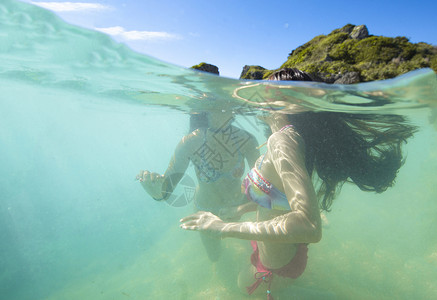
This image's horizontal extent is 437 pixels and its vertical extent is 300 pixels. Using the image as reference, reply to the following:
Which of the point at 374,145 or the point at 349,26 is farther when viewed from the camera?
the point at 349,26

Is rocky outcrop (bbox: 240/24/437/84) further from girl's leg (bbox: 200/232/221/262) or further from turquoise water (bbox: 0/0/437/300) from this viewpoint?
girl's leg (bbox: 200/232/221/262)

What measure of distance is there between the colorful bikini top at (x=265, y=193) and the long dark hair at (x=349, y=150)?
610 mm

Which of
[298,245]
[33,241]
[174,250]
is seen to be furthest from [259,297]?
[33,241]

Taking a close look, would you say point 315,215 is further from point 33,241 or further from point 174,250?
point 33,241

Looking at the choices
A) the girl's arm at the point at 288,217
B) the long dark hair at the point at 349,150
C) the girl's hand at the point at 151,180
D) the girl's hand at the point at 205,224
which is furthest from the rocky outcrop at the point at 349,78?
the girl's hand at the point at 151,180

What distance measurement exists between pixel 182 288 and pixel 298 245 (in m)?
4.43

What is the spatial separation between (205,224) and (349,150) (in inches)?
96.8

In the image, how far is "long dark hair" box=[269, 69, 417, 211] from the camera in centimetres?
295

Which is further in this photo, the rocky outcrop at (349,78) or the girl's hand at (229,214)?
the rocky outcrop at (349,78)

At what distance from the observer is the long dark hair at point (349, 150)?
116 inches

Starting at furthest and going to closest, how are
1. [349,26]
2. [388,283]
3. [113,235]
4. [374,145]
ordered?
[113,235], [388,283], [349,26], [374,145]

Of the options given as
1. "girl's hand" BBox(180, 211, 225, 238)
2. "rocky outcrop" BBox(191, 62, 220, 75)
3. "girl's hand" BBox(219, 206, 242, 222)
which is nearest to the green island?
"rocky outcrop" BBox(191, 62, 220, 75)

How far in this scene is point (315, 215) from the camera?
192cm

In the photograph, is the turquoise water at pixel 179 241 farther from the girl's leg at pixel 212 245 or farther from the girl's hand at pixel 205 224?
the girl's hand at pixel 205 224
